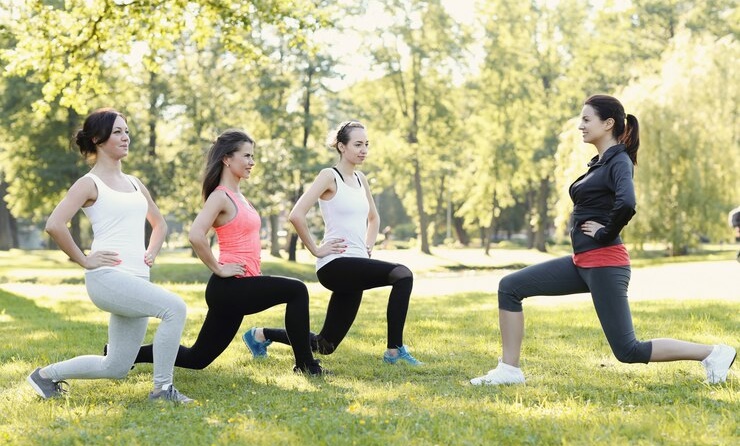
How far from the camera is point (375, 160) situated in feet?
144

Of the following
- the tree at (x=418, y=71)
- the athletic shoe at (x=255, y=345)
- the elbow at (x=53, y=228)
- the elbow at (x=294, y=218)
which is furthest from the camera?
the tree at (x=418, y=71)

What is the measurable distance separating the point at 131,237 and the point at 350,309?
2.47 metres

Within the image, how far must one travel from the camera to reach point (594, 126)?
594 cm

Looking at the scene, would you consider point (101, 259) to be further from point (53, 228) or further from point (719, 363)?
point (719, 363)

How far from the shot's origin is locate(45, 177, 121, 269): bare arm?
17.6ft

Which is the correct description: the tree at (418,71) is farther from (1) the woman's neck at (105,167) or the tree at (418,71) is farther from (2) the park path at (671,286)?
(1) the woman's neck at (105,167)

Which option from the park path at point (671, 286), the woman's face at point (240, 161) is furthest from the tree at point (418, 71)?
the woman's face at point (240, 161)

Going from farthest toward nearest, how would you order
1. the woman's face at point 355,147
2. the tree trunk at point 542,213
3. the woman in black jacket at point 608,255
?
1. the tree trunk at point 542,213
2. the woman's face at point 355,147
3. the woman in black jacket at point 608,255

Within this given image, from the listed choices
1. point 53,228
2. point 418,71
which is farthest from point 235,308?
point 418,71

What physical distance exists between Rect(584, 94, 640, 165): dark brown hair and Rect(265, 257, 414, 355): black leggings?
2.31m

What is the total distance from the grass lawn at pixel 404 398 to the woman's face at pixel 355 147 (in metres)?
2.00

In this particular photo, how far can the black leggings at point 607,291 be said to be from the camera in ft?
19.0

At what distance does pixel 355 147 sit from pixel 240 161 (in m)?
1.33

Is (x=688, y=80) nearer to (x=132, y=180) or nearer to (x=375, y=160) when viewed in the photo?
(x=375, y=160)
